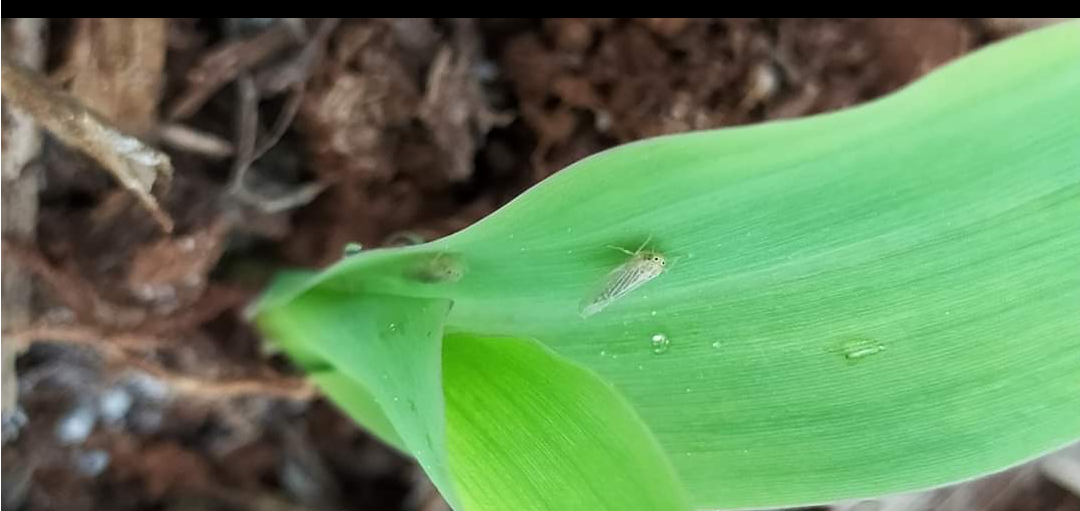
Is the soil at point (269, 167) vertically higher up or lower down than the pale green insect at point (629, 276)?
higher up

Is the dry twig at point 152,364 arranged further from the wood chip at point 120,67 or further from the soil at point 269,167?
the wood chip at point 120,67

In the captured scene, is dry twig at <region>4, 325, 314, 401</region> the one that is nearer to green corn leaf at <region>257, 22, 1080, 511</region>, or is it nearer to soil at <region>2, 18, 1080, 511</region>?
soil at <region>2, 18, 1080, 511</region>

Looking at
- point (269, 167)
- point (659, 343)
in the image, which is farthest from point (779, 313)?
point (269, 167)

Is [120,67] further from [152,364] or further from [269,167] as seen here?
[152,364]

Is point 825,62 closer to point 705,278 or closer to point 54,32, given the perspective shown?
point 705,278

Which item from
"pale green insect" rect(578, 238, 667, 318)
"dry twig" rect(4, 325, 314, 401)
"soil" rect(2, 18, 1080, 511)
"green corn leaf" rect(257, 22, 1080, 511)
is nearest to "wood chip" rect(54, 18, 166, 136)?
"soil" rect(2, 18, 1080, 511)

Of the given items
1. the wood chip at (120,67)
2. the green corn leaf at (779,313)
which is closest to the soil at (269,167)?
the wood chip at (120,67)

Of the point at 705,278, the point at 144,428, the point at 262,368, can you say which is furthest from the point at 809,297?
the point at 144,428
